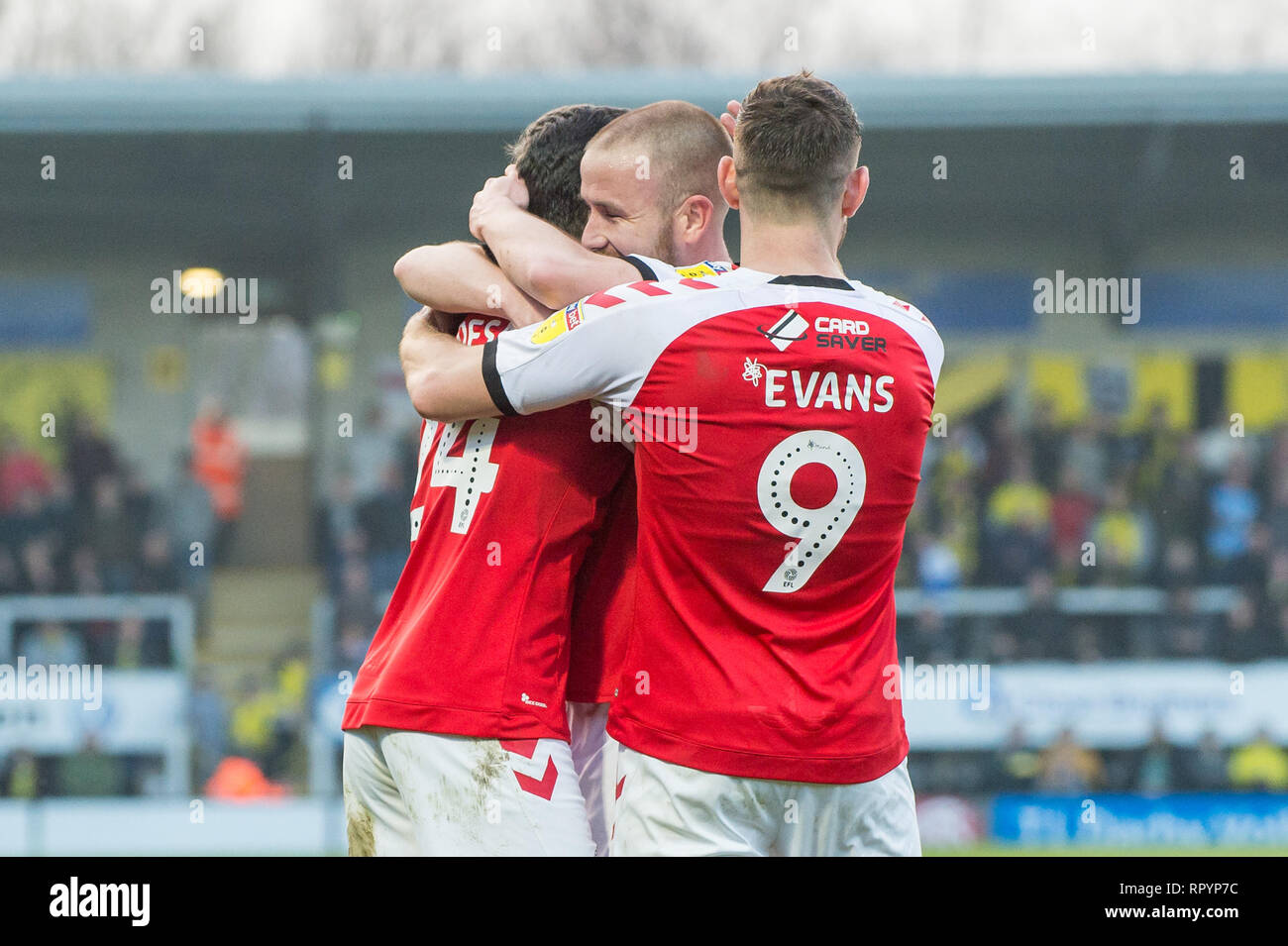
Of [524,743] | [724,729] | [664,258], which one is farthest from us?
[664,258]

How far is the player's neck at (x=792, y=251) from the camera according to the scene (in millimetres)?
2201

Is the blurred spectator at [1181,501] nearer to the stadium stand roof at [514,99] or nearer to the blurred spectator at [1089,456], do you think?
the blurred spectator at [1089,456]

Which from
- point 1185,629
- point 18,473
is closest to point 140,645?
point 18,473

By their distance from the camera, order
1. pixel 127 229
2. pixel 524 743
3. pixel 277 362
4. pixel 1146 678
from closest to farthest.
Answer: pixel 524 743 → pixel 1146 678 → pixel 127 229 → pixel 277 362

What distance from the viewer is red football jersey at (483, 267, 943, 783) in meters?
2.12

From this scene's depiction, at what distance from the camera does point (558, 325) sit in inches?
85.1

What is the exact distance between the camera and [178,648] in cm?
1001

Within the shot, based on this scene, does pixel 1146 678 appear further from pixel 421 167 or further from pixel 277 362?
pixel 277 362

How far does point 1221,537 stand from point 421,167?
677 cm

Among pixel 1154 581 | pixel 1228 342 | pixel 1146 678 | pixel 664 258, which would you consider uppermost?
pixel 1228 342

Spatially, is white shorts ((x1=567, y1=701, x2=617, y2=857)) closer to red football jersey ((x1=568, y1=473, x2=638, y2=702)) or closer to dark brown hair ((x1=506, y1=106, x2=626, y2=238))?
red football jersey ((x1=568, y1=473, x2=638, y2=702))

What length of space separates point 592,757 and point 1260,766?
851cm

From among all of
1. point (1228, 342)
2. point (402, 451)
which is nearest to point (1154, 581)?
point (1228, 342)

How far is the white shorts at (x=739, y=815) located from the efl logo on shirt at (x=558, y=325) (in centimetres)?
65
